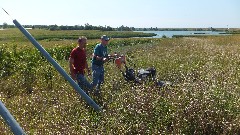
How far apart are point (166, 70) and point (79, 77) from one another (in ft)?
15.3

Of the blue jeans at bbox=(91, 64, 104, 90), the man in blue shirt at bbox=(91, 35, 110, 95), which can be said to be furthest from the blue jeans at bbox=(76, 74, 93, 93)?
the blue jeans at bbox=(91, 64, 104, 90)

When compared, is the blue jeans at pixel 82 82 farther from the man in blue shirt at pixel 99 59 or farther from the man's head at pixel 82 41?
the man's head at pixel 82 41

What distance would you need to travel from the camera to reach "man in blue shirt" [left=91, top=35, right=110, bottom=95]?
8.47 metres

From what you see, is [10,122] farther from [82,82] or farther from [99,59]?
[99,59]

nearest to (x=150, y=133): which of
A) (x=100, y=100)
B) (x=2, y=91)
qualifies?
(x=100, y=100)

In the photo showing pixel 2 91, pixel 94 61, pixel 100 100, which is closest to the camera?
pixel 100 100

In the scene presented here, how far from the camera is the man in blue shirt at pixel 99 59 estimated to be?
8470 mm

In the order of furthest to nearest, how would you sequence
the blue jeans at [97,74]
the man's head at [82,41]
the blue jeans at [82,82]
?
the blue jeans at [97,74]
the blue jeans at [82,82]
the man's head at [82,41]

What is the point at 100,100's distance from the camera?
737 cm

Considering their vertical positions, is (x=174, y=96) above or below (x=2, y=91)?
above

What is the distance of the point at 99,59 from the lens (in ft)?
27.8

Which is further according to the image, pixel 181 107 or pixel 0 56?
pixel 0 56

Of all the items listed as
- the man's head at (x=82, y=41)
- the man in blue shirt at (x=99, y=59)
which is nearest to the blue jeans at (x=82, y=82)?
the man in blue shirt at (x=99, y=59)

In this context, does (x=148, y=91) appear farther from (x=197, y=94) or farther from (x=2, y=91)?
(x=2, y=91)
